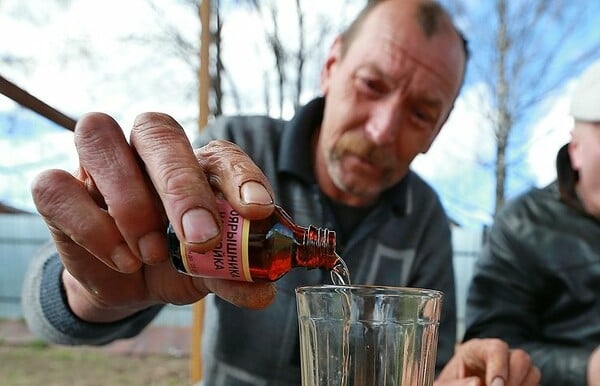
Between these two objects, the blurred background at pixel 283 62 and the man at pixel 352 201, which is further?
the blurred background at pixel 283 62

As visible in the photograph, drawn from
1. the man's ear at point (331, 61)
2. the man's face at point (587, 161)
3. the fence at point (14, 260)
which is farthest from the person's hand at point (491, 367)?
the fence at point (14, 260)

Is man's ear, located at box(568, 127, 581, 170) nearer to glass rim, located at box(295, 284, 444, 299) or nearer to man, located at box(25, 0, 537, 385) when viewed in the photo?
man, located at box(25, 0, 537, 385)

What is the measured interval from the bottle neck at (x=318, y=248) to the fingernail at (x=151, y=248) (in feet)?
0.39

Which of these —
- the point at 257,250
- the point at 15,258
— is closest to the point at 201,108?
the point at 257,250

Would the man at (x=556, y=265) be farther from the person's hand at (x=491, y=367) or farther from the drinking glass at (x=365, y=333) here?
the drinking glass at (x=365, y=333)

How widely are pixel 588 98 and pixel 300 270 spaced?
0.61 meters

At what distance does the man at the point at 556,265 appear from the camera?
3.83ft

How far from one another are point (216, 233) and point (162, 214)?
0.26 ft

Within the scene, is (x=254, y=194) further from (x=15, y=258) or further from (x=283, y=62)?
(x=15, y=258)

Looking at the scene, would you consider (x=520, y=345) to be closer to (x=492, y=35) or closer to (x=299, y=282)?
(x=299, y=282)

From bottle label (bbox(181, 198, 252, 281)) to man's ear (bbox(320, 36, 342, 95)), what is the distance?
0.83 meters

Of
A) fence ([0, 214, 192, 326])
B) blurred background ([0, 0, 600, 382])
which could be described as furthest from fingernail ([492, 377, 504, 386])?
fence ([0, 214, 192, 326])

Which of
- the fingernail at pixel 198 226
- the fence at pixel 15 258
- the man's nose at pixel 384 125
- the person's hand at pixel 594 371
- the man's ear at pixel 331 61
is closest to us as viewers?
the fingernail at pixel 198 226

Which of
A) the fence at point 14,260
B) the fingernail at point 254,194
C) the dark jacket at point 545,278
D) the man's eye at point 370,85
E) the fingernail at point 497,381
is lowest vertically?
the fence at point 14,260
